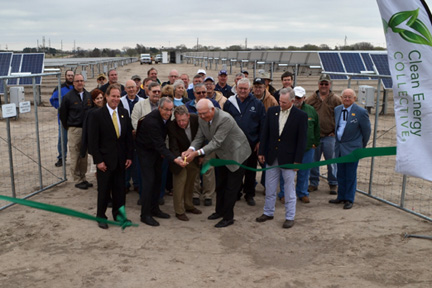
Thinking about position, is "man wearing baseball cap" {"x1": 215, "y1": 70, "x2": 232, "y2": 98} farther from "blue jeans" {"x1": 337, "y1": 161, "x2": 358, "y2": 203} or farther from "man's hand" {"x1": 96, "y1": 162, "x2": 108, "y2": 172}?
"man's hand" {"x1": 96, "y1": 162, "x2": 108, "y2": 172}

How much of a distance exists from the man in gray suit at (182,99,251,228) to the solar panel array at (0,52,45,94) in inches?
559

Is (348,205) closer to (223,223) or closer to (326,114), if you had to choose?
(326,114)

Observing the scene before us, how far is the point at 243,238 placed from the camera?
19.2ft

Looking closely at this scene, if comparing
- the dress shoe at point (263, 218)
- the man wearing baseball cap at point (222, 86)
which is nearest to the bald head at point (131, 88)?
the man wearing baseball cap at point (222, 86)

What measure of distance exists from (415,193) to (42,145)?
9230mm

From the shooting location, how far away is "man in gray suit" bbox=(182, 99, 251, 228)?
5938 mm

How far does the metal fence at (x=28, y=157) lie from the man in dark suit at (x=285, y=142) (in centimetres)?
396

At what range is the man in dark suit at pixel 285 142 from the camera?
6.00m

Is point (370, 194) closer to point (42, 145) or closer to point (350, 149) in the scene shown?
point (350, 149)

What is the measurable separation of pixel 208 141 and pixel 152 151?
82cm

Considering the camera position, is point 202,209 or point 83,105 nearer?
point 202,209

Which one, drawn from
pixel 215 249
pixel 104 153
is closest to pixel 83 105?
pixel 104 153

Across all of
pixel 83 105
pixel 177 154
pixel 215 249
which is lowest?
pixel 215 249

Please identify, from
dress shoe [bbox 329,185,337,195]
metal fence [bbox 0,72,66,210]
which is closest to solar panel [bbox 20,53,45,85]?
metal fence [bbox 0,72,66,210]
